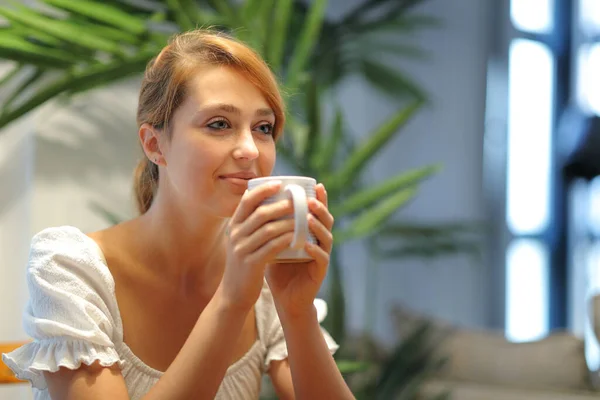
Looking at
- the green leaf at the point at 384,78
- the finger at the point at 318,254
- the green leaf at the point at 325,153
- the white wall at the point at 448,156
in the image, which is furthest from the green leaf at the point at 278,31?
the white wall at the point at 448,156

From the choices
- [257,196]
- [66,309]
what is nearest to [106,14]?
[66,309]

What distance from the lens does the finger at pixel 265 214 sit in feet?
3.24

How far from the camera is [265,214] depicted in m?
0.99

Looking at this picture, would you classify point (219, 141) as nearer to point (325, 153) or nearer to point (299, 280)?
point (299, 280)

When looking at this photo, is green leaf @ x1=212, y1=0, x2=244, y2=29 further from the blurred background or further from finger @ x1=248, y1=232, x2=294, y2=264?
finger @ x1=248, y1=232, x2=294, y2=264

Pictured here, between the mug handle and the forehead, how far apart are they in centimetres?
25

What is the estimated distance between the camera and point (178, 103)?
1234 millimetres

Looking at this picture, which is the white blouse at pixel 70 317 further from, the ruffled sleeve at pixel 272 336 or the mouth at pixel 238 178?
the mouth at pixel 238 178

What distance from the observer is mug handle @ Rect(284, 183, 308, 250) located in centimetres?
97

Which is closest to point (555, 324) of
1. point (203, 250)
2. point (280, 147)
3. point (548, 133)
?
point (548, 133)

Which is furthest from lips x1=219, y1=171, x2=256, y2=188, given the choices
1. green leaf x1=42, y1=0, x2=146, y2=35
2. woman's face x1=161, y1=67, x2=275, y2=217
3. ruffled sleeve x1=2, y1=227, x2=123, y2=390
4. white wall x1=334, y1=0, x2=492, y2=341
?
white wall x1=334, y1=0, x2=492, y2=341

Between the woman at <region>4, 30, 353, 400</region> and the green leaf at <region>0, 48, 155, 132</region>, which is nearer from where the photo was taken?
the woman at <region>4, 30, 353, 400</region>

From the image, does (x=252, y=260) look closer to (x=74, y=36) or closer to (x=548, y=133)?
(x=74, y=36)

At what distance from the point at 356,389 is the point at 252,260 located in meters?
1.76
